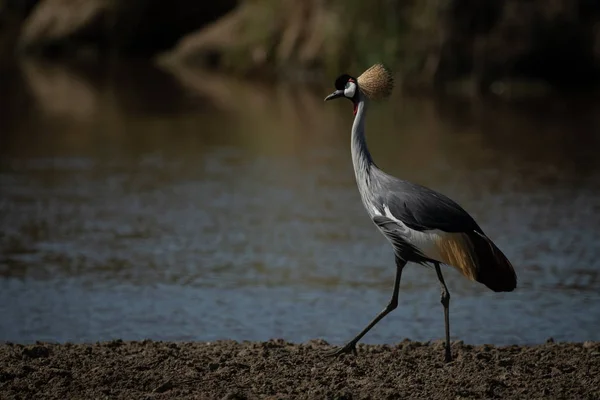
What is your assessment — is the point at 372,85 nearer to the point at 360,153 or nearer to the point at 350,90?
the point at 350,90

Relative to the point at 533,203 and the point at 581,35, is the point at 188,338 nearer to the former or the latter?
the point at 533,203

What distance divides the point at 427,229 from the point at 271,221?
5145mm

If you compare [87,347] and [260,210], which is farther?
[260,210]

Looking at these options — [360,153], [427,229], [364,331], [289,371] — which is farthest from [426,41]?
[289,371]

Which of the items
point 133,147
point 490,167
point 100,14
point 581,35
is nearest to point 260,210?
point 490,167

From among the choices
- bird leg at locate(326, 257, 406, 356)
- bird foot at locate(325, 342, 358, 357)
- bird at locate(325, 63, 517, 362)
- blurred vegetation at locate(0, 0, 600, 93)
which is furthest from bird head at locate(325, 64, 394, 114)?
blurred vegetation at locate(0, 0, 600, 93)

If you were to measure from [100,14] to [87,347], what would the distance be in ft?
102

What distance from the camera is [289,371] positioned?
6.41 m

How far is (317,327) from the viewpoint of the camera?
26.5 feet

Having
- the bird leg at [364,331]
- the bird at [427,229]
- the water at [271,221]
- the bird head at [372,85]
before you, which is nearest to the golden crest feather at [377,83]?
the bird head at [372,85]

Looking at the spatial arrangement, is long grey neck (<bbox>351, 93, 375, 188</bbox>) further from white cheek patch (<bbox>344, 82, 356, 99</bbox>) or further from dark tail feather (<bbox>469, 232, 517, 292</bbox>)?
dark tail feather (<bbox>469, 232, 517, 292</bbox>)

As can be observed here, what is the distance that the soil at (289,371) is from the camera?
5988 mm

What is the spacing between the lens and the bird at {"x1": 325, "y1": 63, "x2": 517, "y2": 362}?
255 inches

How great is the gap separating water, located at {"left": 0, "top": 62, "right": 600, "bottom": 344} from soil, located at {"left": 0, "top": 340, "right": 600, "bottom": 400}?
880 mm
